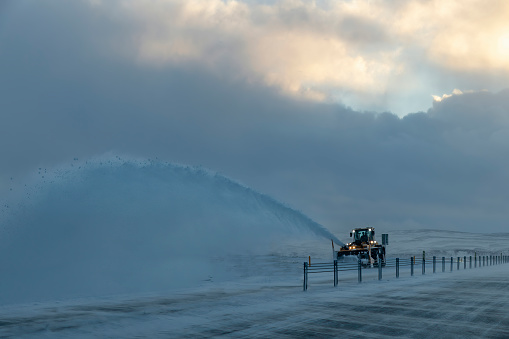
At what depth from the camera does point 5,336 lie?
9.41 metres

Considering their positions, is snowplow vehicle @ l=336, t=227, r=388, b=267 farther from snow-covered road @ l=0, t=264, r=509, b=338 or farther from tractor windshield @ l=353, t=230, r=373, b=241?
snow-covered road @ l=0, t=264, r=509, b=338

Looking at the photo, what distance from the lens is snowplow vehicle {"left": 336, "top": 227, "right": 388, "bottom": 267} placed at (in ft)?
125

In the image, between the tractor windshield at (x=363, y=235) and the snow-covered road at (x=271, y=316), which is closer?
the snow-covered road at (x=271, y=316)

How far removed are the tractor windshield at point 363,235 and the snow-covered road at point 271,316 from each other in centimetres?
2150

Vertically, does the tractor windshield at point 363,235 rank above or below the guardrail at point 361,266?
above

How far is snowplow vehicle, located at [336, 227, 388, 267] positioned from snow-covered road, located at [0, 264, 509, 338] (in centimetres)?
2044

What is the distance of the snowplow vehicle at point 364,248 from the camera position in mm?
37969

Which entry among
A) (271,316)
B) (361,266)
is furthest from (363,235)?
(271,316)

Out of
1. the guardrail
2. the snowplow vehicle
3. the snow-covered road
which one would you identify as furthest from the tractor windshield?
the snow-covered road

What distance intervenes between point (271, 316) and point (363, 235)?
28781 millimetres

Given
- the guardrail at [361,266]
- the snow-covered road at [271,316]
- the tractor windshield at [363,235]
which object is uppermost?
the tractor windshield at [363,235]

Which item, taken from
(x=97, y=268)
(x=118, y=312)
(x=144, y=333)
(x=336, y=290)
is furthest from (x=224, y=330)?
(x=97, y=268)

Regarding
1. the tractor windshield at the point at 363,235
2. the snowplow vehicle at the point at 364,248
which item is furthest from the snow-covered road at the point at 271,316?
the tractor windshield at the point at 363,235

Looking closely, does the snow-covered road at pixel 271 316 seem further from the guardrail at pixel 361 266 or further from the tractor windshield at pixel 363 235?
the tractor windshield at pixel 363 235
